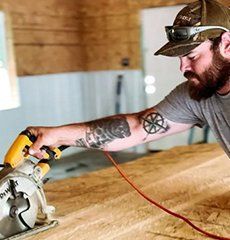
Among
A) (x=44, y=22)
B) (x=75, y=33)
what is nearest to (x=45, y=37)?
(x=44, y=22)

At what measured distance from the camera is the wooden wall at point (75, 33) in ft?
18.9

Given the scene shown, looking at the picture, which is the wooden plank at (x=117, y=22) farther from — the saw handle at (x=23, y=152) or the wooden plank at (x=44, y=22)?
the saw handle at (x=23, y=152)

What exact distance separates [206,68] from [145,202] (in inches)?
25.9

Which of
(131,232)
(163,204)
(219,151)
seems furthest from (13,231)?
(219,151)

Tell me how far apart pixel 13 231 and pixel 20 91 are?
13.3 ft

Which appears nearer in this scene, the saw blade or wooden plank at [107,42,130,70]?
the saw blade

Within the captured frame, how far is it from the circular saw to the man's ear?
745 mm

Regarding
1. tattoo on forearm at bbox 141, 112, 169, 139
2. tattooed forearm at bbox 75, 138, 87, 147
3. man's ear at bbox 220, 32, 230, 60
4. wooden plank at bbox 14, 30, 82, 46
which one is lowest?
tattooed forearm at bbox 75, 138, 87, 147

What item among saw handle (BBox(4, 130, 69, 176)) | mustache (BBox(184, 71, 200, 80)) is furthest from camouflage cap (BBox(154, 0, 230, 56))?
→ saw handle (BBox(4, 130, 69, 176))

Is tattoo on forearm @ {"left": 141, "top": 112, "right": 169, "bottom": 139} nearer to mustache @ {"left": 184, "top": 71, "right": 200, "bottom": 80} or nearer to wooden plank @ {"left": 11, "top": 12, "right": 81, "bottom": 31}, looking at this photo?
mustache @ {"left": 184, "top": 71, "right": 200, "bottom": 80}

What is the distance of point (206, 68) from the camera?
1758mm

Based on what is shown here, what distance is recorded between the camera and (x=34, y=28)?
592cm

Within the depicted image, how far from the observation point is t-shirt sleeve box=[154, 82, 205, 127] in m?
2.00

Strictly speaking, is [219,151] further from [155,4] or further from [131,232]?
[155,4]
